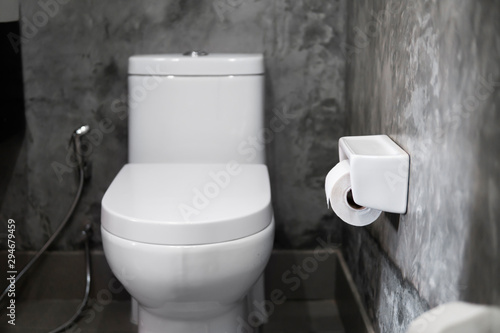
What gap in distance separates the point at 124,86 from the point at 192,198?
2.36 feet

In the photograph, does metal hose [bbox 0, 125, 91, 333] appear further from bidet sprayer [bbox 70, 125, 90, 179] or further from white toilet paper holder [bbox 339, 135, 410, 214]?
white toilet paper holder [bbox 339, 135, 410, 214]

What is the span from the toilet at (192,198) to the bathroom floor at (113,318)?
96mm

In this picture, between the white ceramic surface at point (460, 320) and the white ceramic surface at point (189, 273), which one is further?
the white ceramic surface at point (189, 273)

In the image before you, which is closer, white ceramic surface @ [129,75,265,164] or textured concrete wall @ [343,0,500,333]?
textured concrete wall @ [343,0,500,333]

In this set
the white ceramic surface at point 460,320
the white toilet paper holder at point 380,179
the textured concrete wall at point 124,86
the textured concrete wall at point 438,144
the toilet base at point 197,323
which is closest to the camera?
the white ceramic surface at point 460,320

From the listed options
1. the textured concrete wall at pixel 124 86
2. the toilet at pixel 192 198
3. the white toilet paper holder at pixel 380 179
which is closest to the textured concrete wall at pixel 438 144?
the white toilet paper holder at pixel 380 179

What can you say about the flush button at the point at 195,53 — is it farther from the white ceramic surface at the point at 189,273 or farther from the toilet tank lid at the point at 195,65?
the white ceramic surface at the point at 189,273

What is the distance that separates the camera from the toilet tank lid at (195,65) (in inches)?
69.6

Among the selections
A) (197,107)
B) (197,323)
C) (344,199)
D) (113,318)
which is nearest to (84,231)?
(113,318)

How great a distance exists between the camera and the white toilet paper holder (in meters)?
1.19

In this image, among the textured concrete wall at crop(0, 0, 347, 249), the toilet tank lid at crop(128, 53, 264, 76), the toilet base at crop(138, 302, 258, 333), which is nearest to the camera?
the toilet base at crop(138, 302, 258, 333)

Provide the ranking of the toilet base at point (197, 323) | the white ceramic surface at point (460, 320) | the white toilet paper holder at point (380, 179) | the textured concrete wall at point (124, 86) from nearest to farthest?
the white ceramic surface at point (460, 320), the white toilet paper holder at point (380, 179), the toilet base at point (197, 323), the textured concrete wall at point (124, 86)

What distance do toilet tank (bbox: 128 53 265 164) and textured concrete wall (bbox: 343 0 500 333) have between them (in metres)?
0.37

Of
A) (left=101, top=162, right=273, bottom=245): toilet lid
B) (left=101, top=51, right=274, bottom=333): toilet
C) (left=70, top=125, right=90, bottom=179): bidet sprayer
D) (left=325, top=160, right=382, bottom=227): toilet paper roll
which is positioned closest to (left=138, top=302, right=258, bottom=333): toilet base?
(left=101, top=51, right=274, bottom=333): toilet
